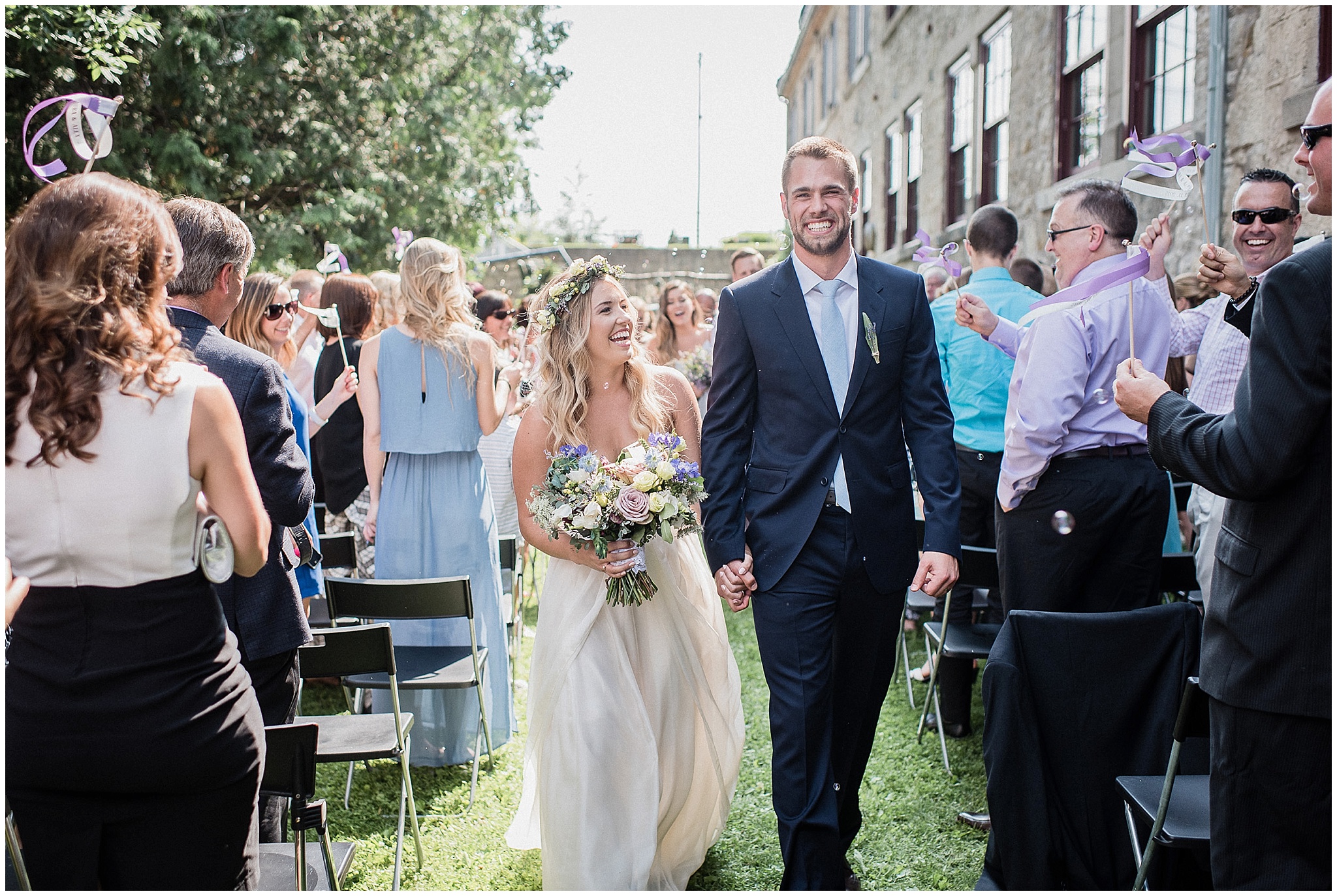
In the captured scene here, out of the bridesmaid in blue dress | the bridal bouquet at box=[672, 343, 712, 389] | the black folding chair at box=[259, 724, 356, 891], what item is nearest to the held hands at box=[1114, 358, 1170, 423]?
the black folding chair at box=[259, 724, 356, 891]

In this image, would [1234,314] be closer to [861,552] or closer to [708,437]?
[861,552]

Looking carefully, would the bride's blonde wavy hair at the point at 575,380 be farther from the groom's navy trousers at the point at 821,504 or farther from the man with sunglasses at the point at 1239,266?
the man with sunglasses at the point at 1239,266

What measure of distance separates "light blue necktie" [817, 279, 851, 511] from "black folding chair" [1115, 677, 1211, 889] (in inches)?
42.8

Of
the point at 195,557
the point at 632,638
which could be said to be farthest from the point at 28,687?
the point at 632,638

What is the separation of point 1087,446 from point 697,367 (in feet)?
13.9

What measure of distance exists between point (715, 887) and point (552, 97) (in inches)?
711

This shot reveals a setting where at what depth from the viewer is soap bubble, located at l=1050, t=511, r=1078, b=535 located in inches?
154

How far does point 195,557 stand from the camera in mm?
1989

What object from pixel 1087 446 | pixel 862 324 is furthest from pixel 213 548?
pixel 1087 446

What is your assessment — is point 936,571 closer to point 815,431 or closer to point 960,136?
point 815,431

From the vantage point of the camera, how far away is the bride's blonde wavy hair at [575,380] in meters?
3.59

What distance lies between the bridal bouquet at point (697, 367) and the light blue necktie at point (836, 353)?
4.48m

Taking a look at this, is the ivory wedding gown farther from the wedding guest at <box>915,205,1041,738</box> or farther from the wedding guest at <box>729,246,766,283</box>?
the wedding guest at <box>729,246,766,283</box>

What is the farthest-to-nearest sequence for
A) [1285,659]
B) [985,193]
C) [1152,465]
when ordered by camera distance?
1. [985,193]
2. [1152,465]
3. [1285,659]
